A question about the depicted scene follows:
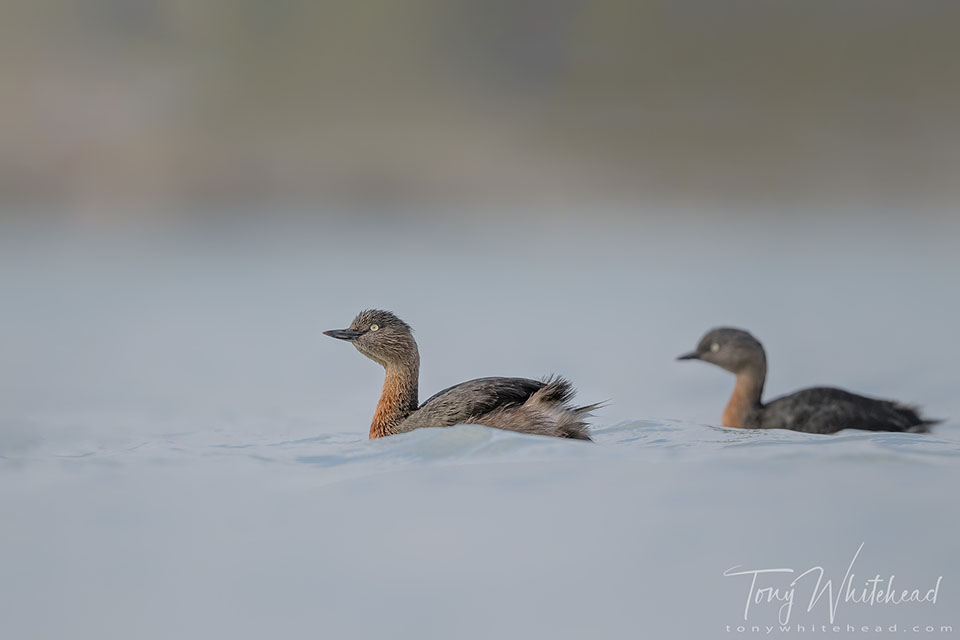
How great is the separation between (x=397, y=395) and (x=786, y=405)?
7.27 feet

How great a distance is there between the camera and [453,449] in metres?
6.03

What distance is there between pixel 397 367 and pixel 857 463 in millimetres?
2490

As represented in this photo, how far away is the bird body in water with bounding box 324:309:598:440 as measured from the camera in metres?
6.43

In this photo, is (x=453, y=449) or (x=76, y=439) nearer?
(x=453, y=449)

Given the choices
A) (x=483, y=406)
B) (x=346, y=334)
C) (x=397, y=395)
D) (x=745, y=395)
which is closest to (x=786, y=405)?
(x=745, y=395)

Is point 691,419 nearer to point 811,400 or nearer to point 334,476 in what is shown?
point 811,400

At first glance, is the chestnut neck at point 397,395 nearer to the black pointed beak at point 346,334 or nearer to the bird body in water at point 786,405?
the black pointed beak at point 346,334

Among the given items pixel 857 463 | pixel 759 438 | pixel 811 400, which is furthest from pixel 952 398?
pixel 857 463

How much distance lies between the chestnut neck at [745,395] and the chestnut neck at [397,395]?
1.90 meters

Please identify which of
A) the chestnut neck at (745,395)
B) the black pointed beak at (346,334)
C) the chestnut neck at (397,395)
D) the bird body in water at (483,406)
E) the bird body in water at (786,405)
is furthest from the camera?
the chestnut neck at (745,395)

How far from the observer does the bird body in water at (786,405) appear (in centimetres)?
750

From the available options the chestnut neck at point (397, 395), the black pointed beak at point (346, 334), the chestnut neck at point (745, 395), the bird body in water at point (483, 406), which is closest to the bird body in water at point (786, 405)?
the chestnut neck at point (745, 395)

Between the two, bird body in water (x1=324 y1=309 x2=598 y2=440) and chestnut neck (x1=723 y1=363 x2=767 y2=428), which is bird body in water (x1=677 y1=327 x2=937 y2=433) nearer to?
chestnut neck (x1=723 y1=363 x2=767 y2=428)

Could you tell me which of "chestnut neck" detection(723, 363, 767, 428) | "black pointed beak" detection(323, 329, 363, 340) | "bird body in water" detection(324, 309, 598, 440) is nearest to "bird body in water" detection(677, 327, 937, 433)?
"chestnut neck" detection(723, 363, 767, 428)
